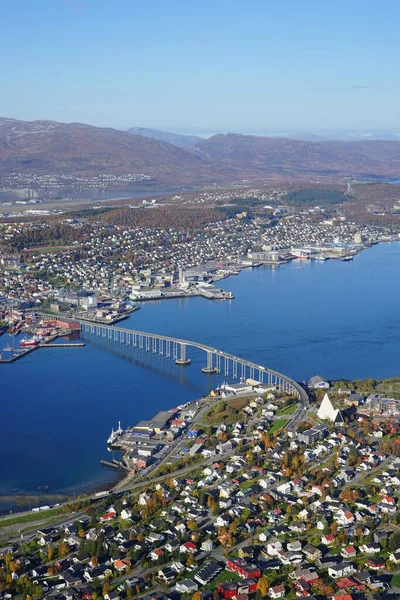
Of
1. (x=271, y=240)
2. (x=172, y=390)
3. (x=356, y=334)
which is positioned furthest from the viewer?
(x=271, y=240)

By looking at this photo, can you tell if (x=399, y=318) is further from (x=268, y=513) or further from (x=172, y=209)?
(x=172, y=209)

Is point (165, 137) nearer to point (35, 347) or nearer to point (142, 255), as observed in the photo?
point (142, 255)

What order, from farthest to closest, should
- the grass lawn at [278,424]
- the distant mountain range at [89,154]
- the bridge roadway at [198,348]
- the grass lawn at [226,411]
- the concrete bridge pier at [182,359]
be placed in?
the distant mountain range at [89,154]
the concrete bridge pier at [182,359]
the bridge roadway at [198,348]
the grass lawn at [226,411]
the grass lawn at [278,424]

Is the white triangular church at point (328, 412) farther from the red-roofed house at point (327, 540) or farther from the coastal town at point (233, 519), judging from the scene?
the red-roofed house at point (327, 540)

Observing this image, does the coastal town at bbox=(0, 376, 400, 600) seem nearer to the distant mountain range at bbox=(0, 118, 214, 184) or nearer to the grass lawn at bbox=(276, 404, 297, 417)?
the grass lawn at bbox=(276, 404, 297, 417)

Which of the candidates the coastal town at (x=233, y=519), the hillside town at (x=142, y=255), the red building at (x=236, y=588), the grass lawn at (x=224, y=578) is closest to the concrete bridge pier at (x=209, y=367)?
the coastal town at (x=233, y=519)

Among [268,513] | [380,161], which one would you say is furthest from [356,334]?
[380,161]
